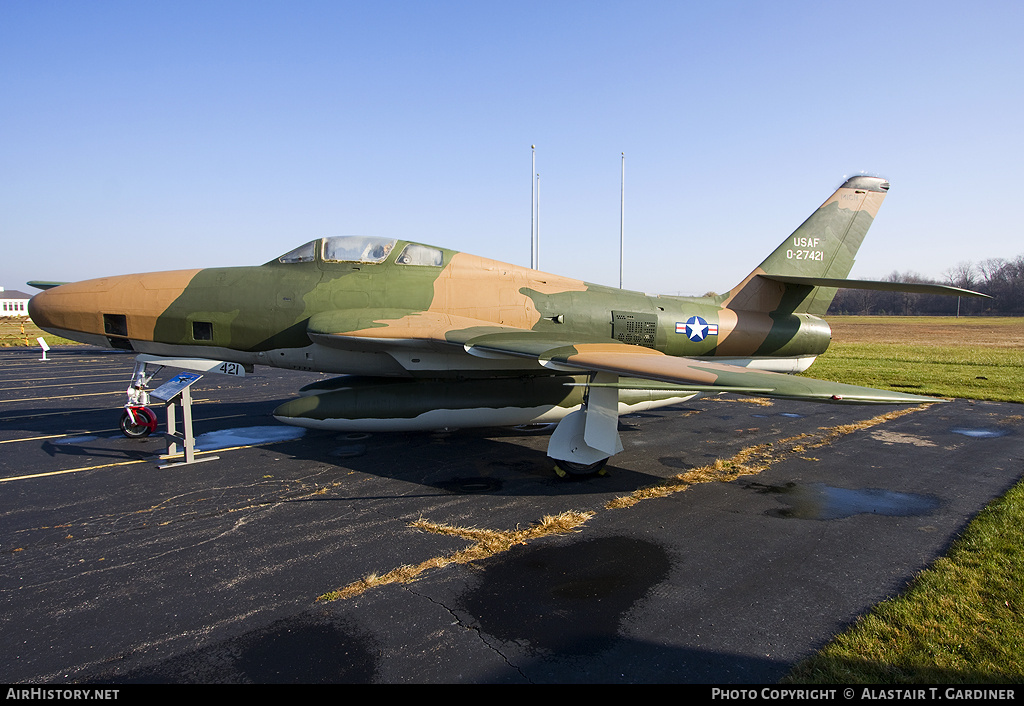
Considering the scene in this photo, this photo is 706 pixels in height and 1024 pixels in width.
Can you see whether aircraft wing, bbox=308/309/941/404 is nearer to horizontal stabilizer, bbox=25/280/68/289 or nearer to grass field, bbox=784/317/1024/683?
grass field, bbox=784/317/1024/683

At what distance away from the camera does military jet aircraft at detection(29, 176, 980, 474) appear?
25.2 ft

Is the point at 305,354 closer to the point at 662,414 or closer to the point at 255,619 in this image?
the point at 255,619

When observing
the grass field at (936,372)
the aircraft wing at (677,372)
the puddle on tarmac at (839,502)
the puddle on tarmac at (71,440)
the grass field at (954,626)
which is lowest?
the puddle on tarmac at (839,502)

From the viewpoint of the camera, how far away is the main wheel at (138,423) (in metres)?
9.38

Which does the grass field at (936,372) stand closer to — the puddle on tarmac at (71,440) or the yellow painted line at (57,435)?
the puddle on tarmac at (71,440)

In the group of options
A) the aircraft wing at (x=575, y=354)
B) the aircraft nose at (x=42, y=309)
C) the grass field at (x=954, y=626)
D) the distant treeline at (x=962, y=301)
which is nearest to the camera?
the grass field at (x=954, y=626)

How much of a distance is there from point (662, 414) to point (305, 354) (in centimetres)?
776

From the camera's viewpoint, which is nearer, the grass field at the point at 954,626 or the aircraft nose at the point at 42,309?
the grass field at the point at 954,626

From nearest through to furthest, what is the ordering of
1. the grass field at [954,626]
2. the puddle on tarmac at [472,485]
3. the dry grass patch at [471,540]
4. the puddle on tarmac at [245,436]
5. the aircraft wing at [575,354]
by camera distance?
the grass field at [954,626]
the dry grass patch at [471,540]
the aircraft wing at [575,354]
the puddle on tarmac at [472,485]
the puddle on tarmac at [245,436]

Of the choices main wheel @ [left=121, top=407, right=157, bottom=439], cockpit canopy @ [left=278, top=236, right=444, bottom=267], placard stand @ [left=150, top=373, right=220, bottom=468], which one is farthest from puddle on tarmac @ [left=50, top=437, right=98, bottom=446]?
cockpit canopy @ [left=278, top=236, right=444, bottom=267]

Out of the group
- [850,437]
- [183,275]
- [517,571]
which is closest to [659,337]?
[850,437]

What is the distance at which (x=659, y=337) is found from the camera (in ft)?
31.9

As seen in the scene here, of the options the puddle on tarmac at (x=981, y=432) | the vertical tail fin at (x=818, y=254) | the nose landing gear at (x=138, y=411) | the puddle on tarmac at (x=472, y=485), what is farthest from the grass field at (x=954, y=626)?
the nose landing gear at (x=138, y=411)

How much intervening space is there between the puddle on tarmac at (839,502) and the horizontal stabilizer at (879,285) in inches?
110
